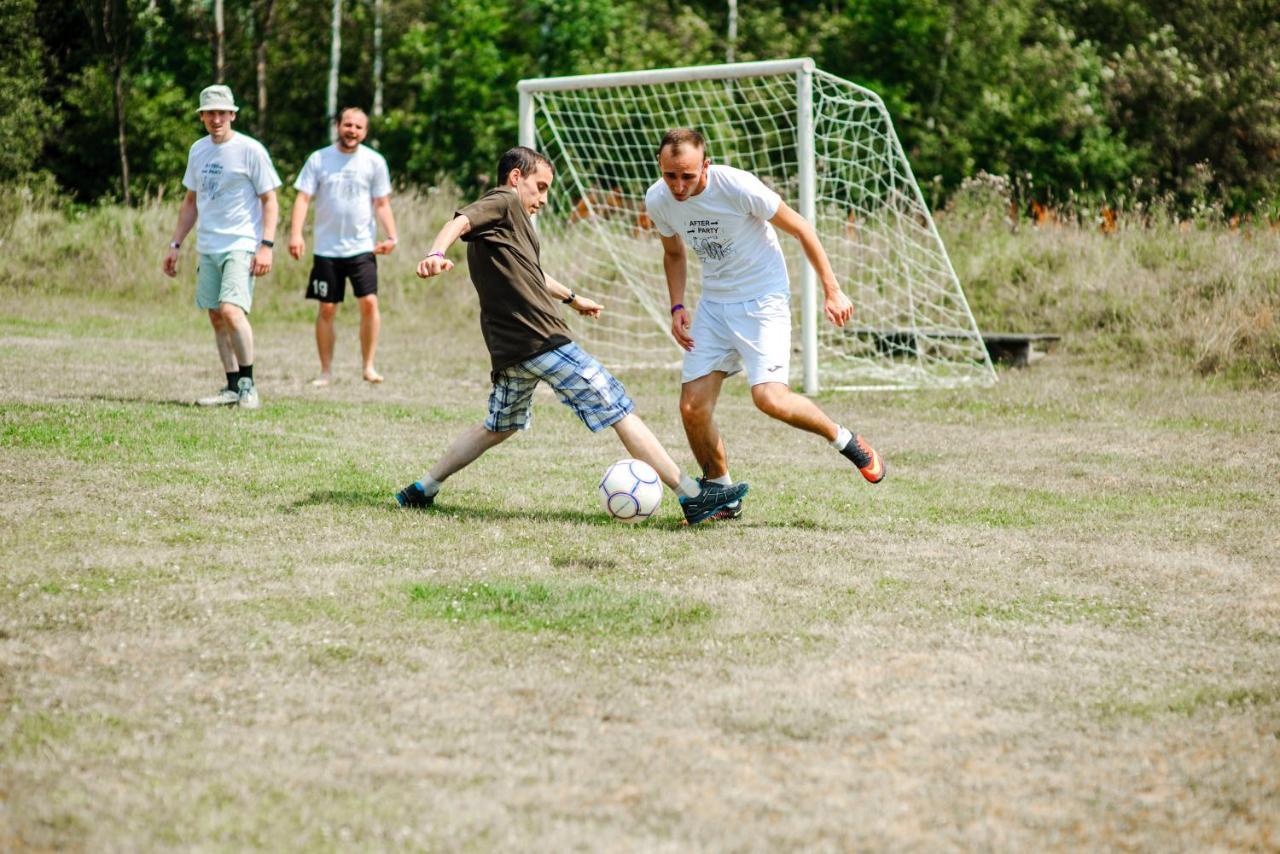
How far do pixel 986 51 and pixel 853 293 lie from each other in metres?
17.1

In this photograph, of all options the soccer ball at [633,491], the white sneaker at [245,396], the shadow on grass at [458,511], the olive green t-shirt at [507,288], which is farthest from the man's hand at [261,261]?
the soccer ball at [633,491]

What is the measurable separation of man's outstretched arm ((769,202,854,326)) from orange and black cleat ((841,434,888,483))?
0.62 meters

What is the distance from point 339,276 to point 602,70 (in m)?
18.6

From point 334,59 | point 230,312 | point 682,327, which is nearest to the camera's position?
point 682,327

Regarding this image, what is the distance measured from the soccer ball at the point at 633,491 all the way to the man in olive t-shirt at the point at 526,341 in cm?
6

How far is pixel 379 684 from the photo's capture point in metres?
4.04

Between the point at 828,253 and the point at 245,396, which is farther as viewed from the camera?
the point at 828,253

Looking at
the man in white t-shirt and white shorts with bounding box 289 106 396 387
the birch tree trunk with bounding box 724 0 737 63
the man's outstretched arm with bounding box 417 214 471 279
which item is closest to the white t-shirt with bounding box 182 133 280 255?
the man in white t-shirt and white shorts with bounding box 289 106 396 387

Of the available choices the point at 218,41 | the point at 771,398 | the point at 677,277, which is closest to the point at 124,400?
the point at 677,277

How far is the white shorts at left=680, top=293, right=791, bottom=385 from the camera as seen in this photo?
634cm

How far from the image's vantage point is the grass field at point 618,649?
3.21 meters

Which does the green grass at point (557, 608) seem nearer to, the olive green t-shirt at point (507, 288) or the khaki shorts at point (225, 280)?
the olive green t-shirt at point (507, 288)

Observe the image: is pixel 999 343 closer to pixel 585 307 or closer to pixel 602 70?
pixel 585 307

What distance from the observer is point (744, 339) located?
20.9 ft
